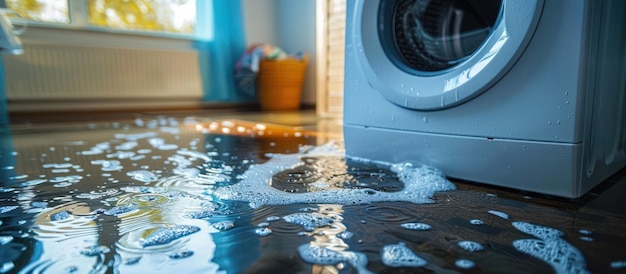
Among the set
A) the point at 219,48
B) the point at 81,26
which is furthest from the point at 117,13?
the point at 219,48

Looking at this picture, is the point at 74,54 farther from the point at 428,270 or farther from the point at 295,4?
the point at 428,270

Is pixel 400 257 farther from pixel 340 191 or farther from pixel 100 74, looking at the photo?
pixel 100 74

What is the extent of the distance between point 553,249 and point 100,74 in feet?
9.49

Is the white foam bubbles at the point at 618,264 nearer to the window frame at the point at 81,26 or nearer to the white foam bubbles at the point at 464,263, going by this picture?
the white foam bubbles at the point at 464,263

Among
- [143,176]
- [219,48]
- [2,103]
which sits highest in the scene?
[219,48]

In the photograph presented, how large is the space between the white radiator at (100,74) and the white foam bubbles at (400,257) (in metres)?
2.72

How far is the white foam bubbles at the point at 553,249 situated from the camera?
18.1 inches

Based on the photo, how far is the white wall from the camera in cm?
340

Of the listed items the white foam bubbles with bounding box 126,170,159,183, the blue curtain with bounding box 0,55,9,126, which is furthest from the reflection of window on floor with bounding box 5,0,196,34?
the white foam bubbles with bounding box 126,170,159,183

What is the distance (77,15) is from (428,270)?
117 inches

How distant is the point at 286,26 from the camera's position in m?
3.61

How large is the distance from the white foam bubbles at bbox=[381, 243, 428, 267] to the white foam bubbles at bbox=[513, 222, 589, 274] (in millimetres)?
151

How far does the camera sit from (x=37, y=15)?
247cm

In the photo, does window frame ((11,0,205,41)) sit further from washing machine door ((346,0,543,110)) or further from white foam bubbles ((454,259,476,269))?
white foam bubbles ((454,259,476,269))
